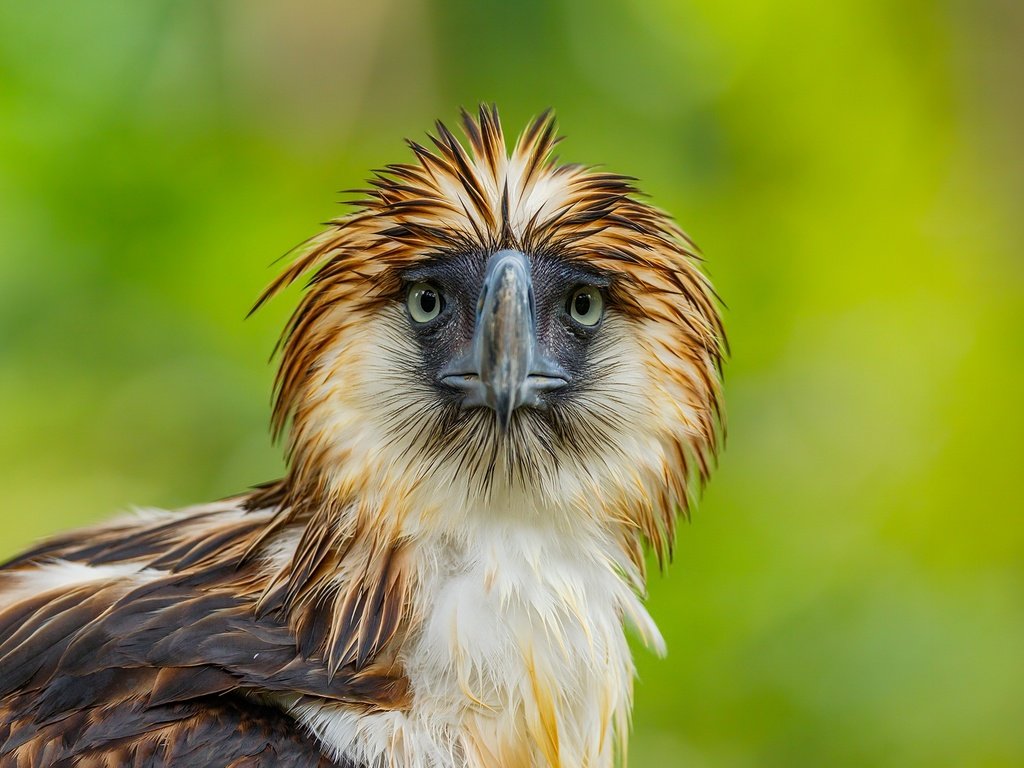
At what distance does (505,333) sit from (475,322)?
125 mm

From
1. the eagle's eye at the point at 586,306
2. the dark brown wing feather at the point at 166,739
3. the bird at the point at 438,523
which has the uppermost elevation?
the eagle's eye at the point at 586,306

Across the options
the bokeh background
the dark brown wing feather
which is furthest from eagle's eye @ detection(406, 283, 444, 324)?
the bokeh background

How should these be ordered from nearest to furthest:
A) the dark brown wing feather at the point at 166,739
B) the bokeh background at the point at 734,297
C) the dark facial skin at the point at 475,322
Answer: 1. the dark brown wing feather at the point at 166,739
2. the dark facial skin at the point at 475,322
3. the bokeh background at the point at 734,297

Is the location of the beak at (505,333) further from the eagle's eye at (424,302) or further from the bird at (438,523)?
the eagle's eye at (424,302)

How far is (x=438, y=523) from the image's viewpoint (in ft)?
7.63

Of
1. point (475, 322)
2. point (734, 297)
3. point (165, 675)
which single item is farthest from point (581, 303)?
point (734, 297)

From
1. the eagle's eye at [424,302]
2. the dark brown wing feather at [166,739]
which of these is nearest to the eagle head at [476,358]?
the eagle's eye at [424,302]

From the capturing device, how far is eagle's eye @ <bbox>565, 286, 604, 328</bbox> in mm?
2389

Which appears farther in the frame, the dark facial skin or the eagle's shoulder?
the dark facial skin

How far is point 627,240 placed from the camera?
7.88 feet

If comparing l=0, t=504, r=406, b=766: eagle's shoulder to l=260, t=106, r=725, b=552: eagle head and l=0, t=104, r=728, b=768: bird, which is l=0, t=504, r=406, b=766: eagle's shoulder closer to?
l=0, t=104, r=728, b=768: bird

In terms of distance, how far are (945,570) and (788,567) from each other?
622mm

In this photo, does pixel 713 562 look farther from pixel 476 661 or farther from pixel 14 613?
pixel 14 613

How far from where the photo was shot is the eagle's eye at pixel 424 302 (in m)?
2.34
